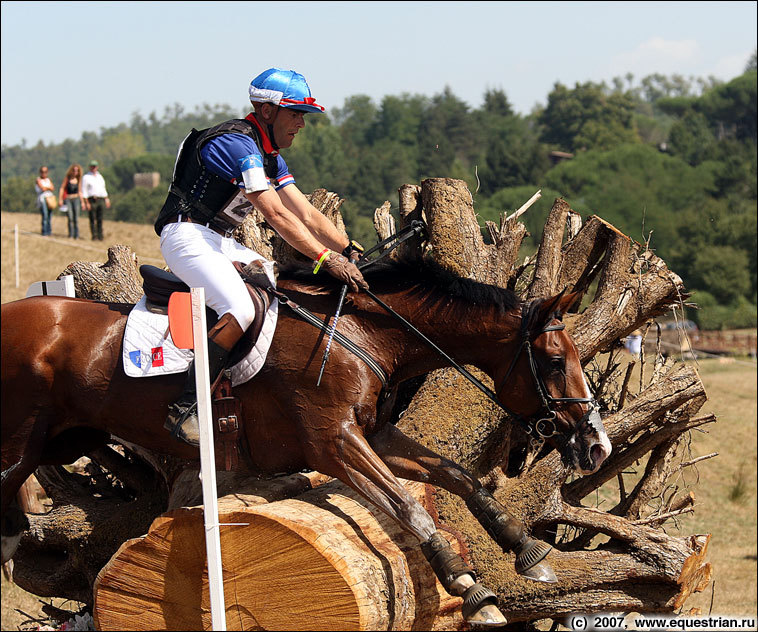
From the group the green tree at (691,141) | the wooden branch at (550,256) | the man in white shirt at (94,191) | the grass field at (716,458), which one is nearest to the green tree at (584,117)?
the green tree at (691,141)

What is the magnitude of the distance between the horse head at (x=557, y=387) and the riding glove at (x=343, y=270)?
0.89 m

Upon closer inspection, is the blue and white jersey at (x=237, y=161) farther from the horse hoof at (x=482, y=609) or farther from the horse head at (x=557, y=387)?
the horse hoof at (x=482, y=609)

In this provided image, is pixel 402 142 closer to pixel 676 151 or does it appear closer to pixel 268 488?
pixel 676 151

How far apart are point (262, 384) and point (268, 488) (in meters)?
0.62

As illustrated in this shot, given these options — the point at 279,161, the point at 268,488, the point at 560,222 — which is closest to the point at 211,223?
the point at 279,161

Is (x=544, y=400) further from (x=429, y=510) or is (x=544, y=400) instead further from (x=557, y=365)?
(x=429, y=510)

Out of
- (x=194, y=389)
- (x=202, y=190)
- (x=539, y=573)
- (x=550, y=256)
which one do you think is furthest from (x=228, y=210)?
(x=550, y=256)

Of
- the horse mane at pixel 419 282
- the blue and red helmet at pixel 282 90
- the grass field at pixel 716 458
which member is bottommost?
the grass field at pixel 716 458

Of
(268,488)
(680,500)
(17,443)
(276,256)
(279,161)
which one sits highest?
(279,161)

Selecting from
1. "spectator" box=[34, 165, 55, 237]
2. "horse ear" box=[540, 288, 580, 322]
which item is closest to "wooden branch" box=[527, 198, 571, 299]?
"horse ear" box=[540, 288, 580, 322]

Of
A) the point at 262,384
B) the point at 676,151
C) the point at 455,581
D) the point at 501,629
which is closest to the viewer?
the point at 455,581

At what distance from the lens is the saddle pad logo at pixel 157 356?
4.40 meters

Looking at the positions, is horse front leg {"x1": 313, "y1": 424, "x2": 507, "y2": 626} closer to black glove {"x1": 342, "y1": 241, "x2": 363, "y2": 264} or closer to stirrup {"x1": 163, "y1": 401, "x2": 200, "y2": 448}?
stirrup {"x1": 163, "y1": 401, "x2": 200, "y2": 448}

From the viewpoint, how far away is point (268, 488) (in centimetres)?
478
